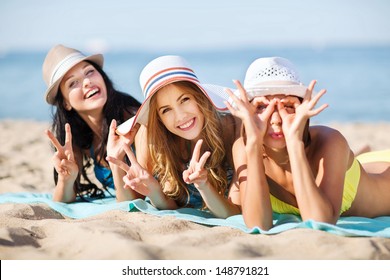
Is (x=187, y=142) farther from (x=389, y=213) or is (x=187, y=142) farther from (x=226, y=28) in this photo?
(x=226, y=28)

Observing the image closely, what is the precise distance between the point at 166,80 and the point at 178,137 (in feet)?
2.08

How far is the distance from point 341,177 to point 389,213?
86cm

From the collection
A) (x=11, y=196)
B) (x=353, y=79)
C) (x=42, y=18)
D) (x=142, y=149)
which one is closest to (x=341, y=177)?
(x=142, y=149)

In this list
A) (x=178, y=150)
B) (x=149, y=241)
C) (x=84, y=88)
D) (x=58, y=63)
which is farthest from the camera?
(x=58, y=63)

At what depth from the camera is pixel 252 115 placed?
3303mm

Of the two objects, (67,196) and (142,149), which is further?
(67,196)

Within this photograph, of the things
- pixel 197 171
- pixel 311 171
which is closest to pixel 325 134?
pixel 311 171

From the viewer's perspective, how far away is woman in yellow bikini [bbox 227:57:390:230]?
3.12m

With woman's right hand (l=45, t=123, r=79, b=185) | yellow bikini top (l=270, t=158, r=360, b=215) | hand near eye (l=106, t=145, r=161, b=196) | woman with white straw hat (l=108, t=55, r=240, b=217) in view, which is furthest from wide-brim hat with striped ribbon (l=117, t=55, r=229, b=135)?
yellow bikini top (l=270, t=158, r=360, b=215)

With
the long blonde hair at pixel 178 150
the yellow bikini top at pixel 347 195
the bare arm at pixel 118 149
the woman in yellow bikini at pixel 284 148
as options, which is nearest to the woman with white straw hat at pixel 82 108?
the bare arm at pixel 118 149

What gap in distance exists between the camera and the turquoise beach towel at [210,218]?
3127 millimetres

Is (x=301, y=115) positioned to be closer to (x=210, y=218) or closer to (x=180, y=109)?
(x=180, y=109)

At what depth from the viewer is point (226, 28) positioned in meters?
44.3

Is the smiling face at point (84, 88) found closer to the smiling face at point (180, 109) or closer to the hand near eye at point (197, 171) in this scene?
the smiling face at point (180, 109)
